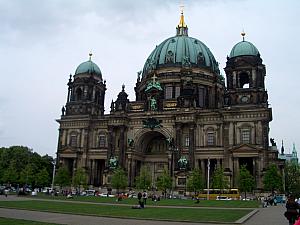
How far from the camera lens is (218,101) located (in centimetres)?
8919

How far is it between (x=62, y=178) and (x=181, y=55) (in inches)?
1567

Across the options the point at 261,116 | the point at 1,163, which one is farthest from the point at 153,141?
the point at 1,163

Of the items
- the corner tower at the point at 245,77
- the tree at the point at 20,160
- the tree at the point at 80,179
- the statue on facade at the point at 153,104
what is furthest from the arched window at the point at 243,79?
the tree at the point at 20,160

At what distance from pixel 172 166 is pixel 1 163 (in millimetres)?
52654

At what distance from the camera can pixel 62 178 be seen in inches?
2990

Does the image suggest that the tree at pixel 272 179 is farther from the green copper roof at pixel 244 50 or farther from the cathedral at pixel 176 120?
the green copper roof at pixel 244 50

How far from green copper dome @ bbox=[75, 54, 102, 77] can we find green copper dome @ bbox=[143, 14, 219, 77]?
12.1 m

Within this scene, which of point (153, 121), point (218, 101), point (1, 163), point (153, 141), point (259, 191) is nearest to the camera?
point (259, 191)

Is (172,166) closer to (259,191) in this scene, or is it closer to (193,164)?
(193,164)

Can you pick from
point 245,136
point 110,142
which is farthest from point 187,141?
point 110,142

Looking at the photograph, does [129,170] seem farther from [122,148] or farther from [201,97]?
[201,97]

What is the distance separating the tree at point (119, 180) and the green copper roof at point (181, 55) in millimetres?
30230

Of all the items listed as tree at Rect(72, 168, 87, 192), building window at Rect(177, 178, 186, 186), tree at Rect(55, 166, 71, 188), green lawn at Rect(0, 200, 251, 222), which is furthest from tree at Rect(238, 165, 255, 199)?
tree at Rect(55, 166, 71, 188)

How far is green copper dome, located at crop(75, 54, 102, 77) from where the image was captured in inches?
3494
